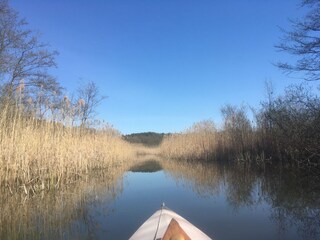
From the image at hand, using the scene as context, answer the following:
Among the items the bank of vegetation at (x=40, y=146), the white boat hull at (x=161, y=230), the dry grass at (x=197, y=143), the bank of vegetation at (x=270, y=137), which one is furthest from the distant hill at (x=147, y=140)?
the white boat hull at (x=161, y=230)

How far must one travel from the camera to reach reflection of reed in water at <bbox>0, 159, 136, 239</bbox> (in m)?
5.17

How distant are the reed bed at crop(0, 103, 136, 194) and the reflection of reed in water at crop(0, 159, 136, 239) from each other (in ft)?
1.39

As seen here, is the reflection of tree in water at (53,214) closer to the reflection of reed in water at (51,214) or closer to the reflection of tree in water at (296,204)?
the reflection of reed in water at (51,214)

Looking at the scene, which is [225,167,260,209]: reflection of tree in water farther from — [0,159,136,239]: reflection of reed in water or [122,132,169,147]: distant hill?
[122,132,169,147]: distant hill

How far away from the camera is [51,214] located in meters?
6.50

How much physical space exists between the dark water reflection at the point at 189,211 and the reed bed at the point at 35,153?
742mm

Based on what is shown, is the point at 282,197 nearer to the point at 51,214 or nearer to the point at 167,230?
the point at 51,214

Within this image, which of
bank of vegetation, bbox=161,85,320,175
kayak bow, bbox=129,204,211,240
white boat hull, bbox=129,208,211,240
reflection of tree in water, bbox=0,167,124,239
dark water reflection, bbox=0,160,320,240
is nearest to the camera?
kayak bow, bbox=129,204,211,240

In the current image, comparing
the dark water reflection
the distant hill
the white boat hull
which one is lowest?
the dark water reflection

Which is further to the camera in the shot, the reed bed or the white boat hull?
the reed bed

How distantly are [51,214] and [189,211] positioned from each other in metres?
2.66

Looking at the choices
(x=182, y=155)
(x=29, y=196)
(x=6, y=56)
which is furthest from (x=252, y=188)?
(x=182, y=155)

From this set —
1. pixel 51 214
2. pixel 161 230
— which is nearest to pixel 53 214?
pixel 51 214

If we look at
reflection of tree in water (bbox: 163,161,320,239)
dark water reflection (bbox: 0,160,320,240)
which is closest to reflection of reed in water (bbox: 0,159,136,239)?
dark water reflection (bbox: 0,160,320,240)
